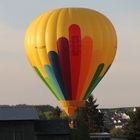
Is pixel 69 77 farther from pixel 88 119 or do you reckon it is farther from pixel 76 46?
pixel 88 119

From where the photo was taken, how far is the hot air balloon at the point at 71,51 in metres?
45.5

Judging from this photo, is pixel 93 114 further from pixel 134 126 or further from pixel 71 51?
pixel 71 51

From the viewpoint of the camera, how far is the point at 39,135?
49719 mm

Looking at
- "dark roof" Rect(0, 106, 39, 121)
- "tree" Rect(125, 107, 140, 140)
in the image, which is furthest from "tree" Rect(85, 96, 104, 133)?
"dark roof" Rect(0, 106, 39, 121)

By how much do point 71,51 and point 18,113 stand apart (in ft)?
27.1

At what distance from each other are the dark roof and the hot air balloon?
11.6 ft

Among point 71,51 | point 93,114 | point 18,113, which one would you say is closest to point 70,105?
point 71,51

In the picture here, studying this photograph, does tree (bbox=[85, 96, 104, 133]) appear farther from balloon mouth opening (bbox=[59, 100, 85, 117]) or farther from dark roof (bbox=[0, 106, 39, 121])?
balloon mouth opening (bbox=[59, 100, 85, 117])

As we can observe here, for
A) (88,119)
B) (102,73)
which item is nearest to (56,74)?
(102,73)

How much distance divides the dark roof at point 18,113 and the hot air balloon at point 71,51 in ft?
11.6

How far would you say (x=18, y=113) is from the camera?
161 feet

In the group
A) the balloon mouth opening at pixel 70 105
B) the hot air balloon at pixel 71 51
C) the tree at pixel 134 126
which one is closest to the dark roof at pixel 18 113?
the balloon mouth opening at pixel 70 105

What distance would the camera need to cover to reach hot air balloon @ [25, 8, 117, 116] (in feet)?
149

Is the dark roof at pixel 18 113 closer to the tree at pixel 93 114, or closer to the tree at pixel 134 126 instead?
the tree at pixel 134 126
